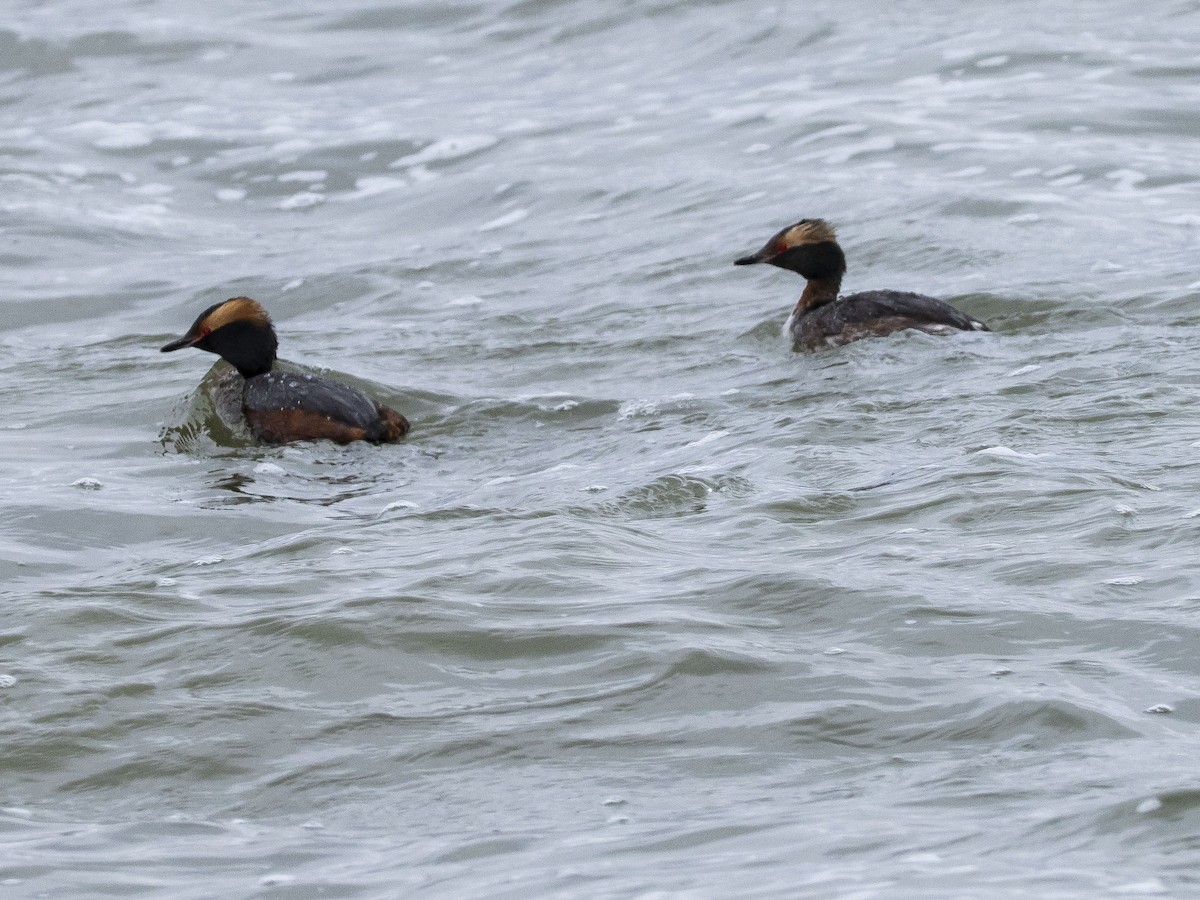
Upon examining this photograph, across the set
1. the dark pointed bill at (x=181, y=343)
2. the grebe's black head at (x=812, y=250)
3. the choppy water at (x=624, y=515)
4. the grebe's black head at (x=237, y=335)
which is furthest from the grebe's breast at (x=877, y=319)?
the dark pointed bill at (x=181, y=343)

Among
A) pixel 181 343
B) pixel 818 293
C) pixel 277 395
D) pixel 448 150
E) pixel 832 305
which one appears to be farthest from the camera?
pixel 448 150

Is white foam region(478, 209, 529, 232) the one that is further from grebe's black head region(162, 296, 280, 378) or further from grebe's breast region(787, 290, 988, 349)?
grebe's black head region(162, 296, 280, 378)

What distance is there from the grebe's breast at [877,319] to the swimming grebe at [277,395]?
110 inches

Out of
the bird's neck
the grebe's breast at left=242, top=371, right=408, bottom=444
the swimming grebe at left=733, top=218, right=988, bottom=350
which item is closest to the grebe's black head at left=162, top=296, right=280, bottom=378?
the grebe's breast at left=242, top=371, right=408, bottom=444

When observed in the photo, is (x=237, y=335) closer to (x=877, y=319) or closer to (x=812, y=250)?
(x=877, y=319)

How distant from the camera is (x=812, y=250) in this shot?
1243 cm

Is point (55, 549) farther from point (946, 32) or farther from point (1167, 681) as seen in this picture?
point (946, 32)

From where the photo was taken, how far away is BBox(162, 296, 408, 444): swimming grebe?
991 cm

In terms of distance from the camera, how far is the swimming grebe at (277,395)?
991cm

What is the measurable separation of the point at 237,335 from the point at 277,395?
2.13ft

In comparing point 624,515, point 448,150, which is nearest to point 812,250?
point 624,515

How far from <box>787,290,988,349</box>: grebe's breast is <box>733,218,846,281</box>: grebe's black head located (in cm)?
68

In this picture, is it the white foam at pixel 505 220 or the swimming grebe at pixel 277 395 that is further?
the white foam at pixel 505 220

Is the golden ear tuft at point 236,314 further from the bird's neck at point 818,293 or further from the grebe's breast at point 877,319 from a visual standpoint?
the bird's neck at point 818,293
